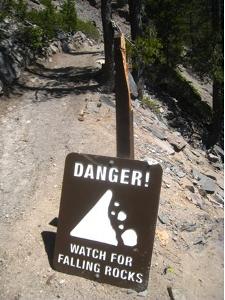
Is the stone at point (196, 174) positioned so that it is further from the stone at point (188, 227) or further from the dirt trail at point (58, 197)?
the stone at point (188, 227)

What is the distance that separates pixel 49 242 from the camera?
596 centimetres

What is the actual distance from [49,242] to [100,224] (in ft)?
4.38

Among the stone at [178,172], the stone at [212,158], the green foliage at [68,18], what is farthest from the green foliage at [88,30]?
the stone at [178,172]

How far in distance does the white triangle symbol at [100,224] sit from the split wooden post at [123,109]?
44cm

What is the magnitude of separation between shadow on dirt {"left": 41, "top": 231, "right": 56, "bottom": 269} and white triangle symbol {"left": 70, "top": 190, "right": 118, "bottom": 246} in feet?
2.61

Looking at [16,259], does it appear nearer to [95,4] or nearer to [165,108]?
[165,108]

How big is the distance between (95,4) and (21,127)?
28461mm

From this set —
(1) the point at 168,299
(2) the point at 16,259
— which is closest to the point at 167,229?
(1) the point at 168,299

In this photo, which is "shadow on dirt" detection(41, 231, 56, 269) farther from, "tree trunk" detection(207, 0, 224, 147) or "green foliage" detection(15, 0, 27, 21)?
"green foliage" detection(15, 0, 27, 21)

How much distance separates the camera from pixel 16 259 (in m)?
5.66

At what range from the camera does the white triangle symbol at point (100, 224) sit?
4.82 m

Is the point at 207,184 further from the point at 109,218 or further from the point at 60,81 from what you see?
the point at 109,218

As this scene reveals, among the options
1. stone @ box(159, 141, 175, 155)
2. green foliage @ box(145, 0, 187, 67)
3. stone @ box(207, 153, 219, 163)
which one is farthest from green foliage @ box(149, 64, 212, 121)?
stone @ box(159, 141, 175, 155)

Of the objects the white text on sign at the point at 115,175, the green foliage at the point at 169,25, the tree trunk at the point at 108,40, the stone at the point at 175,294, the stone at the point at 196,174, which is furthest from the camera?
the green foliage at the point at 169,25
